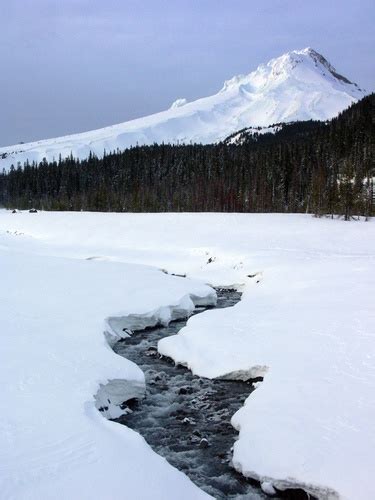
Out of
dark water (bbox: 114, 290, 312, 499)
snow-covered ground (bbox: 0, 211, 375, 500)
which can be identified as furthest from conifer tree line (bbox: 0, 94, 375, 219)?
dark water (bbox: 114, 290, 312, 499)

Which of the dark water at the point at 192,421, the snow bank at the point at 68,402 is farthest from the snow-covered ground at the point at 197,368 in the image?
the dark water at the point at 192,421

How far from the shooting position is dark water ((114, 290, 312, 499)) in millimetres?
8477

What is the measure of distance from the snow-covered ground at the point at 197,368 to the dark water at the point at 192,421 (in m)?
0.37

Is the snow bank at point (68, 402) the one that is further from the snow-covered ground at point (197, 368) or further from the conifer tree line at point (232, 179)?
the conifer tree line at point (232, 179)

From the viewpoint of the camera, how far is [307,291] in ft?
66.2

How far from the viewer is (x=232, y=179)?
97.5m

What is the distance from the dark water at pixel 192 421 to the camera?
848 centimetres

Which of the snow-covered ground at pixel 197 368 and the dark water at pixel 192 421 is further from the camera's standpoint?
the dark water at pixel 192 421

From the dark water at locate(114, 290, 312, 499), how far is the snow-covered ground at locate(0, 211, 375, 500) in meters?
0.37

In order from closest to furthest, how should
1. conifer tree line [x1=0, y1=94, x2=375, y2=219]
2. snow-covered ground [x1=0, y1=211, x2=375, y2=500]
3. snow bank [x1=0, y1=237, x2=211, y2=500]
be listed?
snow bank [x1=0, y1=237, x2=211, y2=500], snow-covered ground [x1=0, y1=211, x2=375, y2=500], conifer tree line [x1=0, y1=94, x2=375, y2=219]

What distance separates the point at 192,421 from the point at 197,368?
9.07 ft

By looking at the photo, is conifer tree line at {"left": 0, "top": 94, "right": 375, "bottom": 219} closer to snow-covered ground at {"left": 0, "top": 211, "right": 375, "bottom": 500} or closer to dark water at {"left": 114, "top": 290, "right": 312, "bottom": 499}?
snow-covered ground at {"left": 0, "top": 211, "right": 375, "bottom": 500}

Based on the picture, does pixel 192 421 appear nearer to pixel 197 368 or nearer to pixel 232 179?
pixel 197 368

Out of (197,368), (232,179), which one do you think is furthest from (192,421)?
(232,179)
